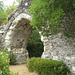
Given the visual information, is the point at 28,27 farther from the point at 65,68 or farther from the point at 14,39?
the point at 65,68

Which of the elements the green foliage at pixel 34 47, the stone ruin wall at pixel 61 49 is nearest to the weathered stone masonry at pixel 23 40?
the stone ruin wall at pixel 61 49

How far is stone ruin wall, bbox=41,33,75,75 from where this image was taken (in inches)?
185

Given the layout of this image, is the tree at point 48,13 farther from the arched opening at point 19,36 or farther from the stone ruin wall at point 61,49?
the arched opening at point 19,36

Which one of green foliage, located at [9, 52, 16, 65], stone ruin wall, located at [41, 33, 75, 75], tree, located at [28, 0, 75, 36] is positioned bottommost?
green foliage, located at [9, 52, 16, 65]

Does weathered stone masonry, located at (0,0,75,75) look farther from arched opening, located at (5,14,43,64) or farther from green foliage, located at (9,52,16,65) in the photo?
green foliage, located at (9,52,16,65)

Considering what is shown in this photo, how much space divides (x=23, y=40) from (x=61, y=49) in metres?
3.82

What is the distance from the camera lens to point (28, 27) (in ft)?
25.6

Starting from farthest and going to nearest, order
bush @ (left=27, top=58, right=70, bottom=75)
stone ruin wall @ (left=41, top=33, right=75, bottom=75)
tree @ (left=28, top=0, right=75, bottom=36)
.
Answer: stone ruin wall @ (left=41, top=33, right=75, bottom=75), bush @ (left=27, top=58, right=70, bottom=75), tree @ (left=28, top=0, right=75, bottom=36)

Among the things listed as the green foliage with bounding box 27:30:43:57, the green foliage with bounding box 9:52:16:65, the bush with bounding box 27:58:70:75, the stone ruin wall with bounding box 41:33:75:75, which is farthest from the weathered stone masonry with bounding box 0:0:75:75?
the green foliage with bounding box 27:30:43:57

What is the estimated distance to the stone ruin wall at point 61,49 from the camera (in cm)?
471

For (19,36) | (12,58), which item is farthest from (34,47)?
(12,58)

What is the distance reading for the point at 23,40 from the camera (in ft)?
26.8

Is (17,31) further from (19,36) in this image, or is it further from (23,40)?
(23,40)

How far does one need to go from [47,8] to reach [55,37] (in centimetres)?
218
